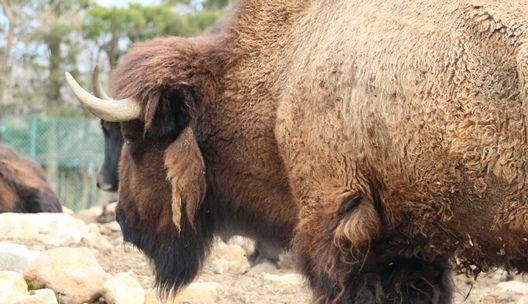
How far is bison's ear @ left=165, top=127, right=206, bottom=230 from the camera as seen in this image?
5012 millimetres

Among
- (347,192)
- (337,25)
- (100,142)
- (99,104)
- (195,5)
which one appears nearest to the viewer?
(347,192)

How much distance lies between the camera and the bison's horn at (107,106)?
16.3 ft

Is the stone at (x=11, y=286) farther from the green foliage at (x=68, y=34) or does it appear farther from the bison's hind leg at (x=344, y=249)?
the green foliage at (x=68, y=34)

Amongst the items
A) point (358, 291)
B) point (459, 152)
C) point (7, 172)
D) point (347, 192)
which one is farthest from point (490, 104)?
point (7, 172)

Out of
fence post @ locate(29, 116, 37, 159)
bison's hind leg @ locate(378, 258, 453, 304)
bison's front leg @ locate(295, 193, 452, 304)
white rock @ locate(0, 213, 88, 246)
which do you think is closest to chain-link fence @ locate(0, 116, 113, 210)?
fence post @ locate(29, 116, 37, 159)

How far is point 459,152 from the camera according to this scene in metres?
3.92

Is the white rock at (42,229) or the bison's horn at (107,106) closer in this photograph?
the bison's horn at (107,106)

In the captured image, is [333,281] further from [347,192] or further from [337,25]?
[337,25]

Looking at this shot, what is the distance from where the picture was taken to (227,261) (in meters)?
9.23

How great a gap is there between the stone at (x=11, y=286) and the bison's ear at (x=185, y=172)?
5.20ft

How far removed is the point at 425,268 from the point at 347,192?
0.59 metres

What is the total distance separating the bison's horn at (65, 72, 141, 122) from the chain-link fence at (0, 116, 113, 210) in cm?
1640

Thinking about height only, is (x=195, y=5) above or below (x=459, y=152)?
below

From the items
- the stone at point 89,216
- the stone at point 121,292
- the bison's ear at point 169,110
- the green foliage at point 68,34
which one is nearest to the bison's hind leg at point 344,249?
the bison's ear at point 169,110
